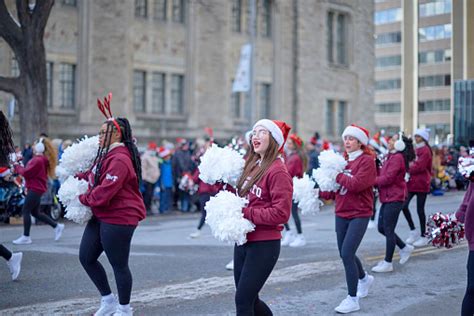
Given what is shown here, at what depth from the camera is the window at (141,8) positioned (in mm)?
27922

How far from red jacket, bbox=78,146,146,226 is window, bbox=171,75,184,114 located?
2328 cm

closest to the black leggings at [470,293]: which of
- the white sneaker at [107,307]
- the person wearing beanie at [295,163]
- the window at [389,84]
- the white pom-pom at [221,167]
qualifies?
the white pom-pom at [221,167]

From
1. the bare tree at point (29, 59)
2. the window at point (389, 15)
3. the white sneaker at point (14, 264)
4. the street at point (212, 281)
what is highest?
the window at point (389, 15)

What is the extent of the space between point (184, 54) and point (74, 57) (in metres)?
5.42

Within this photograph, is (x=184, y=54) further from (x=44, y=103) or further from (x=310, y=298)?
(x=310, y=298)

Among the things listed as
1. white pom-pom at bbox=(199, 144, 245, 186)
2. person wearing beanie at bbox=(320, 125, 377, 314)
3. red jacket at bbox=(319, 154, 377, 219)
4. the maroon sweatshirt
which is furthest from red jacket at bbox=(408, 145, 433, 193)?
white pom-pom at bbox=(199, 144, 245, 186)

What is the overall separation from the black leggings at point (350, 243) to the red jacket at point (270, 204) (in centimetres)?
209

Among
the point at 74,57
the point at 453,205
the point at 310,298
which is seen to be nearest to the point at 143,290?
the point at 310,298

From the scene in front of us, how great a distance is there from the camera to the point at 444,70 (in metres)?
20.1

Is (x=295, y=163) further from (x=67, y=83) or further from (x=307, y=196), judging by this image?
(x=67, y=83)

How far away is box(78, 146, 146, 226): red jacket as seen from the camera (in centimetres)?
623

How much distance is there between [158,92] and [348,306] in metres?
22.8

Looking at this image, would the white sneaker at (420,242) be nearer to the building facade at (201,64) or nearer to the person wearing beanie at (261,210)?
the person wearing beanie at (261,210)

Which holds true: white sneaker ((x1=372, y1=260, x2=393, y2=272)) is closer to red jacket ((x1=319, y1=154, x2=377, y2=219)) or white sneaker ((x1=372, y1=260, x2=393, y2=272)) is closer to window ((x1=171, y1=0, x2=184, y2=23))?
red jacket ((x1=319, y1=154, x2=377, y2=219))
